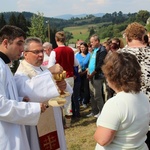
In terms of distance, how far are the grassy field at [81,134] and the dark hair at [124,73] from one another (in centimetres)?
312

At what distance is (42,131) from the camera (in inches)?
117

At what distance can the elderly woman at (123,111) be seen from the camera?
2.03 meters

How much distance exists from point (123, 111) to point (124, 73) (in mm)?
272

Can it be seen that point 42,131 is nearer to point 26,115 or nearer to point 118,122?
point 26,115

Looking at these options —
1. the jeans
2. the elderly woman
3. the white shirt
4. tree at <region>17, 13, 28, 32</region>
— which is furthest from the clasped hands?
tree at <region>17, 13, 28, 32</region>

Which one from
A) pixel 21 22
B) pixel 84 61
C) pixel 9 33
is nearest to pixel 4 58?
pixel 9 33

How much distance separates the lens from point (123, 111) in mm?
2029

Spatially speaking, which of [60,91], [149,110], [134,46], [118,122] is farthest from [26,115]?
[134,46]

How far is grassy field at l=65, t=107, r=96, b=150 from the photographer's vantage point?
5.17 metres

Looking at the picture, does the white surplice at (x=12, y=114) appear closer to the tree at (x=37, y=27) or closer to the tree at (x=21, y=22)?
the tree at (x=37, y=27)

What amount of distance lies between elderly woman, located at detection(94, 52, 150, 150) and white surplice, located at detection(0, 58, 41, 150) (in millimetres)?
623

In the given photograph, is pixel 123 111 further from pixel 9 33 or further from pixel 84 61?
pixel 84 61

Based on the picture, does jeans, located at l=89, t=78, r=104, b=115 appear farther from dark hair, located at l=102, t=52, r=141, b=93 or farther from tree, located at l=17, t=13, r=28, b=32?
tree, located at l=17, t=13, r=28, b=32

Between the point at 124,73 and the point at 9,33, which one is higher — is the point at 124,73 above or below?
below
